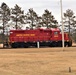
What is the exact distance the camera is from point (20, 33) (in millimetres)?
53500

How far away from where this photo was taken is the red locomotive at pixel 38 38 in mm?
52469

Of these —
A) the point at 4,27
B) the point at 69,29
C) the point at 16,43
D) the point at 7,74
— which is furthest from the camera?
the point at 69,29

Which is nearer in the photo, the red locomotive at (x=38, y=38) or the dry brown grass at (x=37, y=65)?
the dry brown grass at (x=37, y=65)

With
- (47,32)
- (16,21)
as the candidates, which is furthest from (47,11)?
(47,32)

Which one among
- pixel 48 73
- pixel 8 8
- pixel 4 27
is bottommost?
pixel 48 73

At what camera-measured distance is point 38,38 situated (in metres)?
53.1

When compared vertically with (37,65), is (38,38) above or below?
above

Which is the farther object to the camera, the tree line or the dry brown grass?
the tree line

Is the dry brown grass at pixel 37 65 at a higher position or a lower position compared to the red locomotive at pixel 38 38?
lower

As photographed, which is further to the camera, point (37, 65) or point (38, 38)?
point (38, 38)

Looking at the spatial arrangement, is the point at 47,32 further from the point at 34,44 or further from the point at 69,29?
the point at 69,29

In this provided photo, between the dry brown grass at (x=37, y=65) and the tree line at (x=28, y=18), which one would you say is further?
the tree line at (x=28, y=18)

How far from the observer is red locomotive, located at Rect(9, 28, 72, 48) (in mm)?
52469

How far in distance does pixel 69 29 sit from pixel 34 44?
50.8 metres
